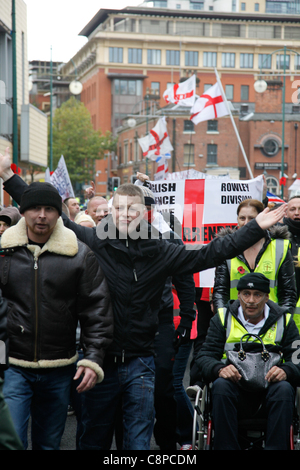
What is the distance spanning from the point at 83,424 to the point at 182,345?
183cm

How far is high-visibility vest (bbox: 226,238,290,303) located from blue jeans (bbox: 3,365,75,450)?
198cm

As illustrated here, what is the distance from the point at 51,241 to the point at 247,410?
71.7 inches

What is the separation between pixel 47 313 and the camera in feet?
12.5

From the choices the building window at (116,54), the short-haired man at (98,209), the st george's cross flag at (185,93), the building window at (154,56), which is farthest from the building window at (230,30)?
the short-haired man at (98,209)

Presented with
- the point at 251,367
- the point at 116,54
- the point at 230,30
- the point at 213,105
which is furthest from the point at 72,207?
the point at 230,30

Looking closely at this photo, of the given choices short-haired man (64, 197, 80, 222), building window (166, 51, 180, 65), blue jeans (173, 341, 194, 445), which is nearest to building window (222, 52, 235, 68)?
building window (166, 51, 180, 65)

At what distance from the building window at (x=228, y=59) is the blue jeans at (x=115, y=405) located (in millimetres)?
90136

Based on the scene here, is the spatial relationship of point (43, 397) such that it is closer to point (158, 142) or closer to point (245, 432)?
point (245, 432)

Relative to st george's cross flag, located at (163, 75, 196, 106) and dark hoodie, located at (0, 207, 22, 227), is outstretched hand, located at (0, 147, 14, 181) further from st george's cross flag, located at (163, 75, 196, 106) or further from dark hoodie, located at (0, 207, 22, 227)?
st george's cross flag, located at (163, 75, 196, 106)

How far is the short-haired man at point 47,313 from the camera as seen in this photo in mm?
3797

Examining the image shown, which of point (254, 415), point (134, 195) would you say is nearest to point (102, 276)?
point (134, 195)
